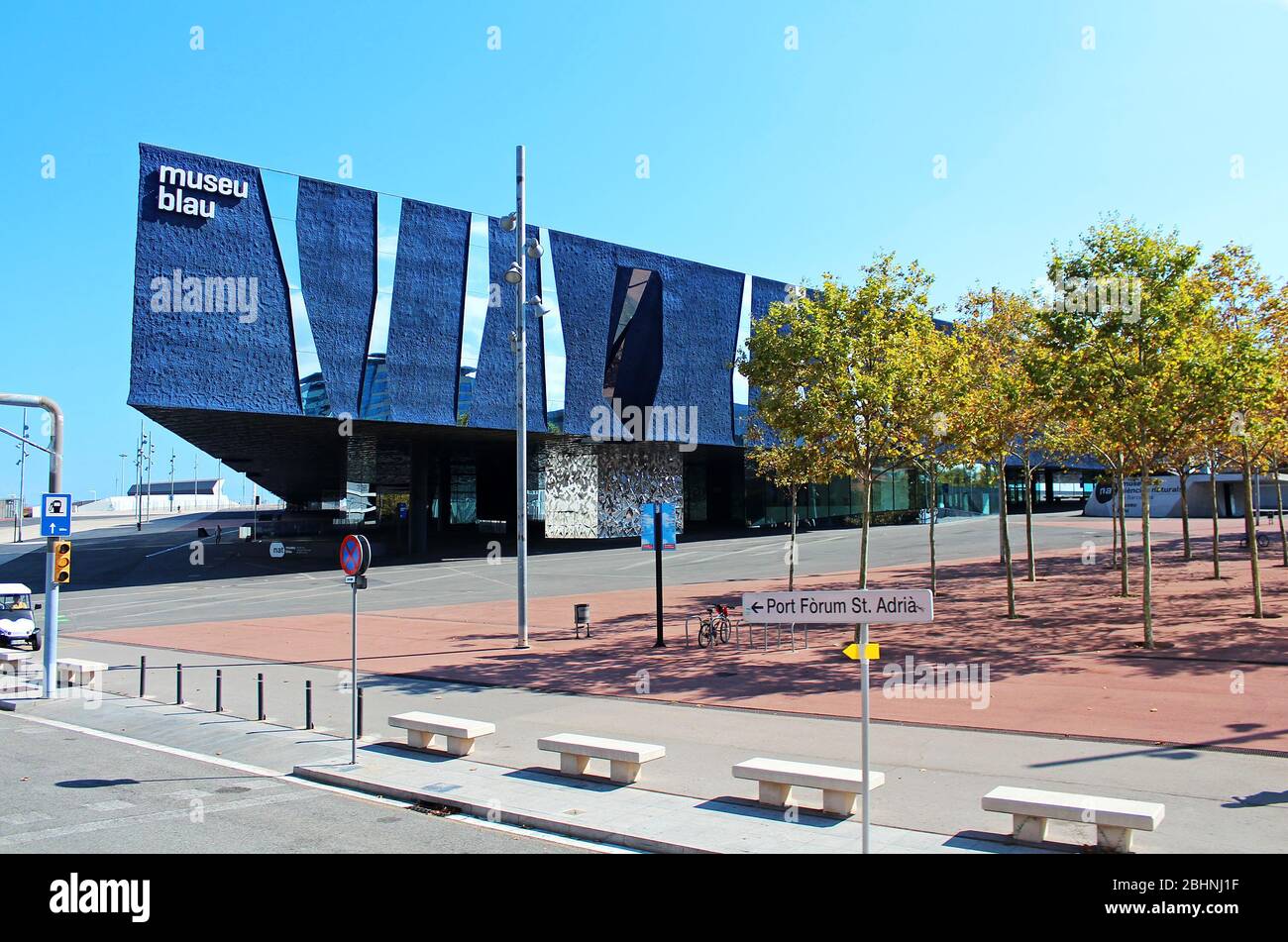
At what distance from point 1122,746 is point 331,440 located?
50.6 metres

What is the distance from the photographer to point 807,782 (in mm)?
8359

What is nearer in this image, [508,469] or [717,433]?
[717,433]

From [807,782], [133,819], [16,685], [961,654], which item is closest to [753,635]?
Answer: [961,654]

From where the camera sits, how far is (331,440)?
5466 cm

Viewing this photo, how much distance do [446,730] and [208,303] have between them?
34.0 metres

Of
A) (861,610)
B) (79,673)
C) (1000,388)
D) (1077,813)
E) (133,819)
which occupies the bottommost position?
(79,673)

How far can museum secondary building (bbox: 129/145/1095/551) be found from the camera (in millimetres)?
38625

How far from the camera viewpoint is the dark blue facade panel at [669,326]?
169 ft

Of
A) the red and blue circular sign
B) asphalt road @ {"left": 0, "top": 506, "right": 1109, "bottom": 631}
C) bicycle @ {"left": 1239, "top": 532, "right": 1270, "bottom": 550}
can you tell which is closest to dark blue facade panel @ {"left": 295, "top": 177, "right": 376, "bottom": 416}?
asphalt road @ {"left": 0, "top": 506, "right": 1109, "bottom": 631}

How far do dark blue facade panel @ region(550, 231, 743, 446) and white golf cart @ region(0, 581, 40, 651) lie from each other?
97.8ft

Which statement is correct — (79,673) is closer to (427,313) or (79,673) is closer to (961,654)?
(961,654)

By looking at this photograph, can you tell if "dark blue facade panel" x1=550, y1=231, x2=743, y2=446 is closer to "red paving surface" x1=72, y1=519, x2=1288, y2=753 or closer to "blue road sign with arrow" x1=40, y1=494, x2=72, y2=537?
"red paving surface" x1=72, y1=519, x2=1288, y2=753

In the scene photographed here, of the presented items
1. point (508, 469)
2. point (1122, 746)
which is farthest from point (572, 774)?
point (508, 469)
